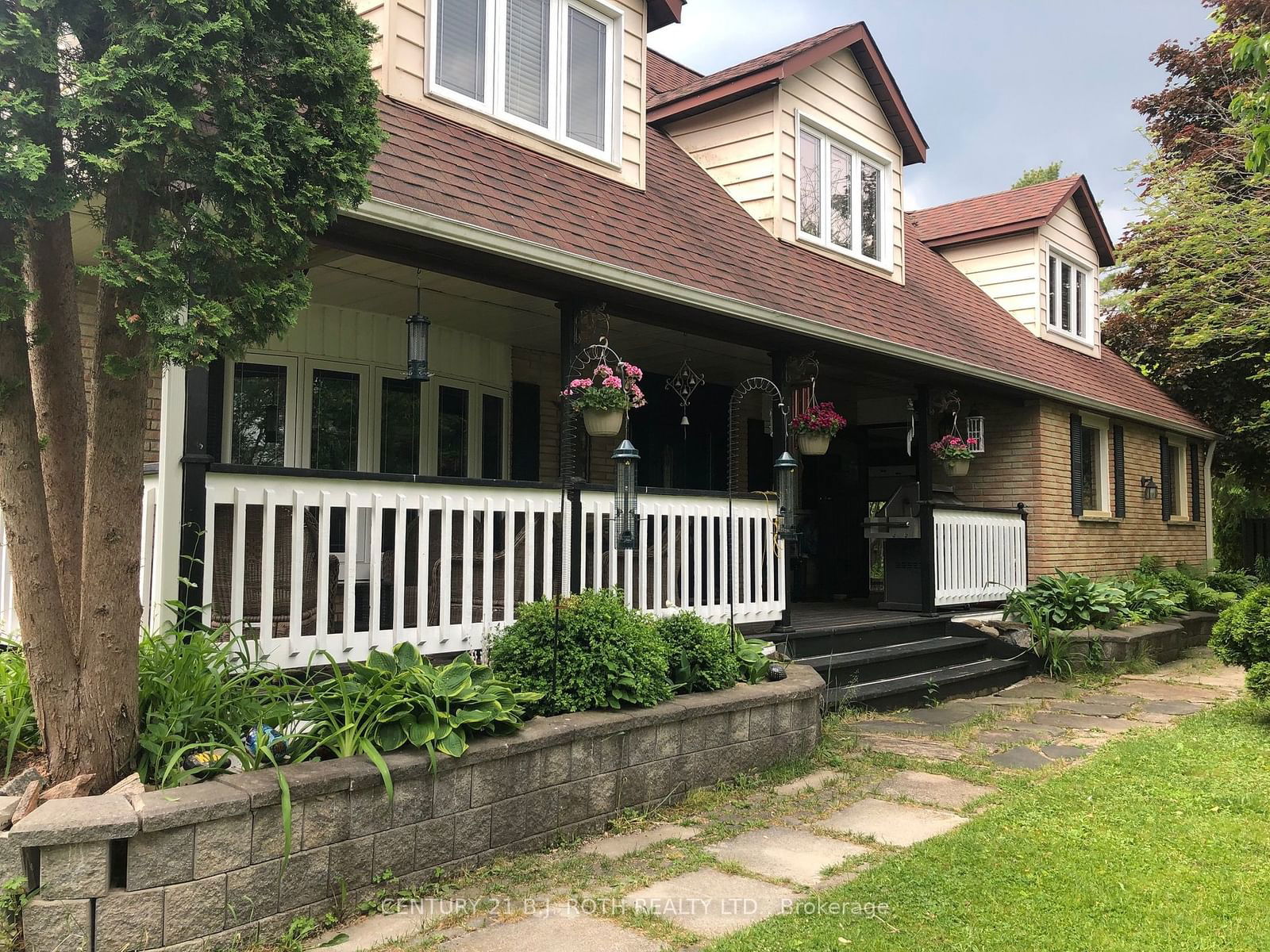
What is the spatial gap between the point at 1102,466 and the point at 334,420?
1042 centimetres

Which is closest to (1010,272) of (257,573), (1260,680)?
(1260,680)

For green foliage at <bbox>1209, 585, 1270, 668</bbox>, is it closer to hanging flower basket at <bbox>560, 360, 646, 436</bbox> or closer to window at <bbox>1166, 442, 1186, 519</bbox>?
hanging flower basket at <bbox>560, 360, 646, 436</bbox>

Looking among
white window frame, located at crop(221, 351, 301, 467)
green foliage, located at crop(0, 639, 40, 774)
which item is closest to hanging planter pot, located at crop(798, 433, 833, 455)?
white window frame, located at crop(221, 351, 301, 467)

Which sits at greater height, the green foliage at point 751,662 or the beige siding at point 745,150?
the beige siding at point 745,150

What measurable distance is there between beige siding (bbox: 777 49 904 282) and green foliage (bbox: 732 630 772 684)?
16.3 feet

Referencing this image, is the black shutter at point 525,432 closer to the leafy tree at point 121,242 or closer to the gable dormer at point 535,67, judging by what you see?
the gable dormer at point 535,67

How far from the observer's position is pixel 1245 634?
660 cm

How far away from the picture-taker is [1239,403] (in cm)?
1677

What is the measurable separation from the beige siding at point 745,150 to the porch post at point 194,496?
21.1 ft

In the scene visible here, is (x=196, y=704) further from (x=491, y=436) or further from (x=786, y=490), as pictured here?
(x=491, y=436)

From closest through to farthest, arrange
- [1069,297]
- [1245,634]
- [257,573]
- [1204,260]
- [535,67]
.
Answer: [257,573], [1245,634], [535,67], [1204,260], [1069,297]

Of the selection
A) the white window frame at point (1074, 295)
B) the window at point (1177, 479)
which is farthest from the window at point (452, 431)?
the window at point (1177, 479)

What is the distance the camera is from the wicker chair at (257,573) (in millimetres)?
4629

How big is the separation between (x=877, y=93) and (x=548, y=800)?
9245 millimetres
